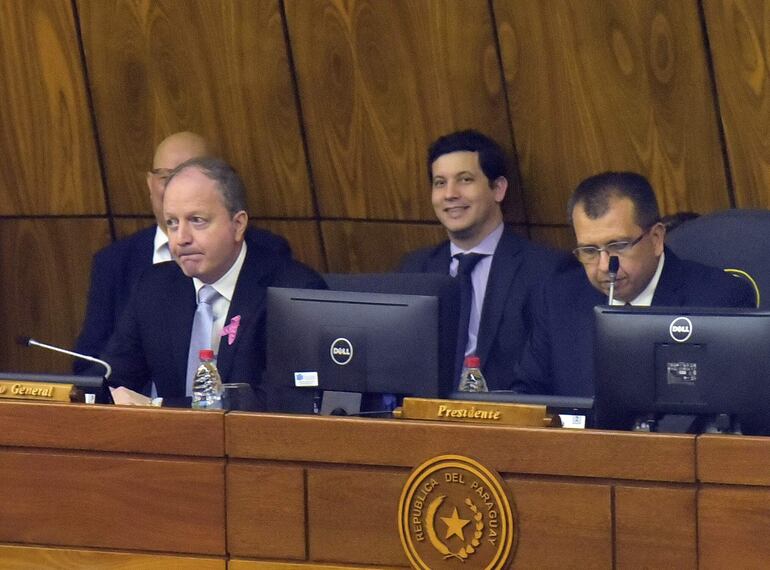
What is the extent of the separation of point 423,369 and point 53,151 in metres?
3.15

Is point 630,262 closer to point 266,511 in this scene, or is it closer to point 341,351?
point 341,351

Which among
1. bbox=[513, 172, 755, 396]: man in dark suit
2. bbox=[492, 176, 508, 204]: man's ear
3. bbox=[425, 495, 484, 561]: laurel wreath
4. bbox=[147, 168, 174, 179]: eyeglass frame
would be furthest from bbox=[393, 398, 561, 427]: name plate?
bbox=[147, 168, 174, 179]: eyeglass frame

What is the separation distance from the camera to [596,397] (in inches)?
128

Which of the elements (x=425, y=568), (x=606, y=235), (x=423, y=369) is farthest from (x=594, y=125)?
(x=425, y=568)

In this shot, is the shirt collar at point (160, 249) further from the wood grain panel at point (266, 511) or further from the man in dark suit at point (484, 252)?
the wood grain panel at point (266, 511)

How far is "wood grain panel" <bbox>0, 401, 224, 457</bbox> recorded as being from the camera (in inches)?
134

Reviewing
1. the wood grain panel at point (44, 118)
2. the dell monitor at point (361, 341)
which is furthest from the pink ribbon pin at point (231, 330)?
the wood grain panel at point (44, 118)

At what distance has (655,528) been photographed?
10.2 feet

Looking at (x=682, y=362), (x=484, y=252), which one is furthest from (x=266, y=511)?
(x=484, y=252)

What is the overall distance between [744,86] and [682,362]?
204cm

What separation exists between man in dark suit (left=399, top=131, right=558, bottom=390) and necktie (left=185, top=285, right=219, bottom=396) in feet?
3.11

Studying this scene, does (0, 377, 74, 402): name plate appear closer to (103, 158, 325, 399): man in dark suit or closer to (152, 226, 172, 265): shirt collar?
(103, 158, 325, 399): man in dark suit

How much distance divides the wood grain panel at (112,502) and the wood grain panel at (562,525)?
67cm

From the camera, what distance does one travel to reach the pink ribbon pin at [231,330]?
13.5ft
